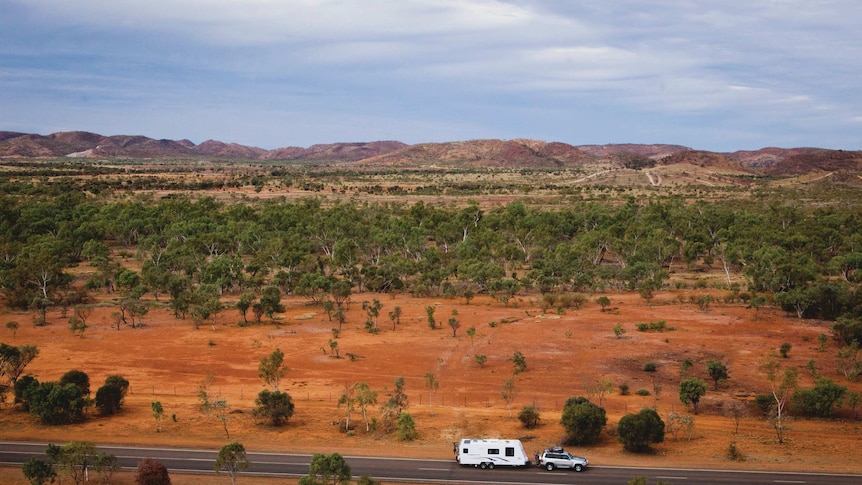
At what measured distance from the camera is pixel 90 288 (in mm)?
68750

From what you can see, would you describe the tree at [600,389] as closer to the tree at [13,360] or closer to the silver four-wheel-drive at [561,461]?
the silver four-wheel-drive at [561,461]

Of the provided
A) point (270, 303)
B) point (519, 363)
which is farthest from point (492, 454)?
point (270, 303)

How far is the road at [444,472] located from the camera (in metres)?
27.4

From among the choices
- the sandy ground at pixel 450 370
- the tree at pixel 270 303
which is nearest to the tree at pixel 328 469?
the sandy ground at pixel 450 370

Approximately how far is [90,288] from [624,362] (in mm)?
52504

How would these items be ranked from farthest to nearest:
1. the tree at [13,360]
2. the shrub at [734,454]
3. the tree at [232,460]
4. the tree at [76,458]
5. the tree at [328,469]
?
the tree at [13,360]
the shrub at [734,454]
the tree at [76,458]
the tree at [232,460]
the tree at [328,469]

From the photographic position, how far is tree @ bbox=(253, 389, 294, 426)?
34.0 meters

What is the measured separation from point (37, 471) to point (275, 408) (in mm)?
11034

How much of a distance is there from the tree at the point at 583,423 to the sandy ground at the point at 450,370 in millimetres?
719

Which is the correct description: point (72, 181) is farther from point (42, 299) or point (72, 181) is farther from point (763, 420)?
point (763, 420)

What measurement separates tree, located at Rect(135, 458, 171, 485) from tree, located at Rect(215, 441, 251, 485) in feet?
6.29

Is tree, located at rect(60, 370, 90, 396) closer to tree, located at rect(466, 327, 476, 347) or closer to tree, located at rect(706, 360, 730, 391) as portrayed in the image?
tree, located at rect(466, 327, 476, 347)

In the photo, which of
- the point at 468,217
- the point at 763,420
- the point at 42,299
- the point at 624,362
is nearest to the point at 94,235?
the point at 42,299

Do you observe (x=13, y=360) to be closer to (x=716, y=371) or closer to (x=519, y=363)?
(x=519, y=363)
